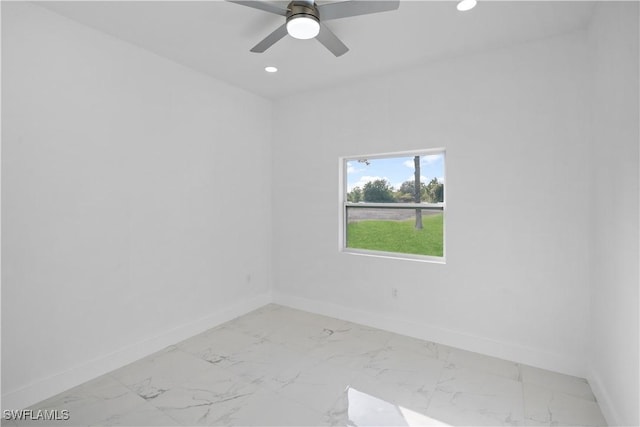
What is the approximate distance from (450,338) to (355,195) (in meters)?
1.83

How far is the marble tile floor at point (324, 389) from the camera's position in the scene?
204cm

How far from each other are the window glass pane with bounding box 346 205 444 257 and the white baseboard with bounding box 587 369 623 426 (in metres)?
1.47

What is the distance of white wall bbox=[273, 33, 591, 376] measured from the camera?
2.56m

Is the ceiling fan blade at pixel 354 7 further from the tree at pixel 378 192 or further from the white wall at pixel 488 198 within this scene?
the tree at pixel 378 192

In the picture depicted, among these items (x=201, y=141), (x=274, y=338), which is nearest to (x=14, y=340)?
(x=274, y=338)

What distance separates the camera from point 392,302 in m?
3.41

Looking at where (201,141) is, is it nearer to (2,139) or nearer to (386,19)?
(2,139)

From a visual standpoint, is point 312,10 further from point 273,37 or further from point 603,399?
point 603,399

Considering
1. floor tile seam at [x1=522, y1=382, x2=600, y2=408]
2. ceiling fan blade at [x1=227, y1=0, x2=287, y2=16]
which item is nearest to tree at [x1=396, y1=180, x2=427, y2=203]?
floor tile seam at [x1=522, y1=382, x2=600, y2=408]

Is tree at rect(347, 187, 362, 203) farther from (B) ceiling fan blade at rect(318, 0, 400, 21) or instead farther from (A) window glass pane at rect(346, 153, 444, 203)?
(B) ceiling fan blade at rect(318, 0, 400, 21)

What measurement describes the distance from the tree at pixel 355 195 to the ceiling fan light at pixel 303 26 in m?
2.01

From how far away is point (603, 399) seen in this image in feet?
6.86

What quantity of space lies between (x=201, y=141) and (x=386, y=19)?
2130 millimetres

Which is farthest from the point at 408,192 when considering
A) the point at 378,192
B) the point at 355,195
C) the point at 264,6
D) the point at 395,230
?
the point at 264,6
